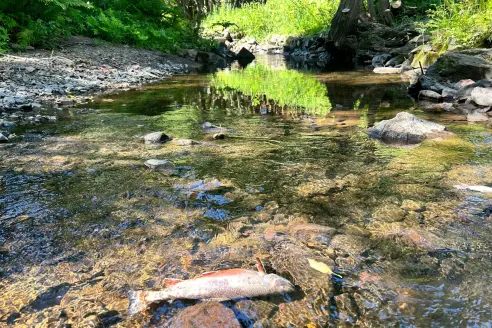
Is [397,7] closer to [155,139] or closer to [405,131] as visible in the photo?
[405,131]

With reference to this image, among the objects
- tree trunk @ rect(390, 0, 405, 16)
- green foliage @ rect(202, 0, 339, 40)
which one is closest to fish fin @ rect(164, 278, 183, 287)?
tree trunk @ rect(390, 0, 405, 16)

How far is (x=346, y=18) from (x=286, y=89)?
830 centimetres

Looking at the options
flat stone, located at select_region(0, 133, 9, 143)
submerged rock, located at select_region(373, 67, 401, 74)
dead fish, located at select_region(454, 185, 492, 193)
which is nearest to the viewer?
dead fish, located at select_region(454, 185, 492, 193)

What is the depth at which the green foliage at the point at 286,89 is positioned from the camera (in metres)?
6.51

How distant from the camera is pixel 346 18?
14820 millimetres

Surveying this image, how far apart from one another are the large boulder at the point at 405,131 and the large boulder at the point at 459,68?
12.7 ft

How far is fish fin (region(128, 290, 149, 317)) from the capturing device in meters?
1.62

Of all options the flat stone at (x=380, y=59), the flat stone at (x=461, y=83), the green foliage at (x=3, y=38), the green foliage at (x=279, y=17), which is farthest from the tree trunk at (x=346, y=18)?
the green foliage at (x=3, y=38)

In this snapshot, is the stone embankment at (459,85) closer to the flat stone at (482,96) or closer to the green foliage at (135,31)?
the flat stone at (482,96)

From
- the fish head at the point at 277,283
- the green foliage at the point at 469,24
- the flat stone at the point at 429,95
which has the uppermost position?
the green foliage at the point at 469,24

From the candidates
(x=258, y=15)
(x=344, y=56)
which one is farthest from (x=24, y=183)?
(x=258, y=15)

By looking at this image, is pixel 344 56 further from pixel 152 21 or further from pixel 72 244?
pixel 72 244

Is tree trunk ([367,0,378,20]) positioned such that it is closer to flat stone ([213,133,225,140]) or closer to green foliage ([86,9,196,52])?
green foliage ([86,9,196,52])

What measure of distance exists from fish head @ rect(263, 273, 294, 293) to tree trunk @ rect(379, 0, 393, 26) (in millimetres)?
16444
